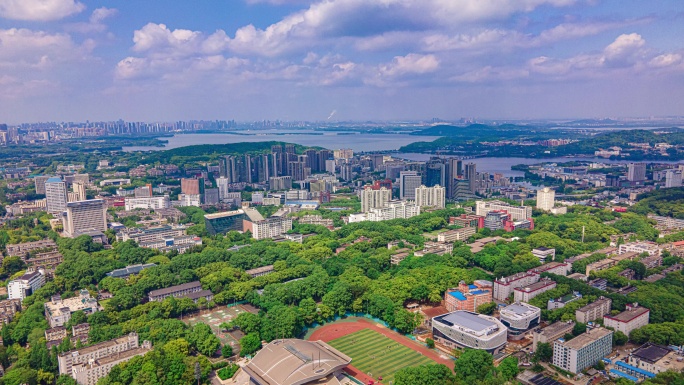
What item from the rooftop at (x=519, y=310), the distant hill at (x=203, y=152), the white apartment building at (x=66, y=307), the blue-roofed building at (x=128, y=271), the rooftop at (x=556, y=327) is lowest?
the rooftop at (x=556, y=327)

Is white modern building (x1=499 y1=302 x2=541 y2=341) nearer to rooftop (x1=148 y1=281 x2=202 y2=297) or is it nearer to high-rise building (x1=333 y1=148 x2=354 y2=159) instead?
rooftop (x1=148 y1=281 x2=202 y2=297)

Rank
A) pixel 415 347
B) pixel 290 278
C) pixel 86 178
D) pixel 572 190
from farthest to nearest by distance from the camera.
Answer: pixel 86 178, pixel 572 190, pixel 290 278, pixel 415 347

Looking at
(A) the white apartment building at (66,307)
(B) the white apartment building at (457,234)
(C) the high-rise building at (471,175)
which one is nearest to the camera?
(A) the white apartment building at (66,307)

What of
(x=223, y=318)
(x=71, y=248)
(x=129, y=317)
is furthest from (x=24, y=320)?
(x=71, y=248)

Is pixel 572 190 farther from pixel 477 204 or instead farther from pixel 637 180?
pixel 477 204

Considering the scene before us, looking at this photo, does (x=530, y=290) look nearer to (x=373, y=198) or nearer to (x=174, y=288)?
(x=174, y=288)

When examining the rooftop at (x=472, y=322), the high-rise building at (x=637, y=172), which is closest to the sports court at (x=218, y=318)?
the rooftop at (x=472, y=322)

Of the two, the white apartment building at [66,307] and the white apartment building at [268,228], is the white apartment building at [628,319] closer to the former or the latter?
the white apartment building at [66,307]
